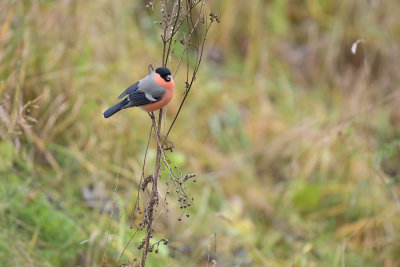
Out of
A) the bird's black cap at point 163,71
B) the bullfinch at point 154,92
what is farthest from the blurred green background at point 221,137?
the bird's black cap at point 163,71

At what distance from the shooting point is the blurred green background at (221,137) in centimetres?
271

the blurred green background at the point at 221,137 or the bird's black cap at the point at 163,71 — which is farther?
the blurred green background at the point at 221,137

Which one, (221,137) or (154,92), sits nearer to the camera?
(154,92)

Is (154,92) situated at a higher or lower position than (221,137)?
lower

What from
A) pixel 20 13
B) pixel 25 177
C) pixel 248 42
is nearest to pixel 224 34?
pixel 248 42

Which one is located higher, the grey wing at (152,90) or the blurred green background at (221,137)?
the blurred green background at (221,137)

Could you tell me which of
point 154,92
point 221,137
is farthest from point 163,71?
point 221,137

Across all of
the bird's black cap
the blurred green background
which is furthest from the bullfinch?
the blurred green background

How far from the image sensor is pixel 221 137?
4.22 m

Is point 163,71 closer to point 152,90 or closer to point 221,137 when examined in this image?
point 152,90

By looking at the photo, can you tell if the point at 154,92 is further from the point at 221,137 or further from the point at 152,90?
the point at 221,137

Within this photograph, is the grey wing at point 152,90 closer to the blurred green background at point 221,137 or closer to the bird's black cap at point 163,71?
the bird's black cap at point 163,71

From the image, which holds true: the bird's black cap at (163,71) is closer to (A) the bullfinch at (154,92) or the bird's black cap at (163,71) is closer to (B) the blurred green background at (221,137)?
(A) the bullfinch at (154,92)

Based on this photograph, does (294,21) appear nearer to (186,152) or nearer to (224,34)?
(224,34)
